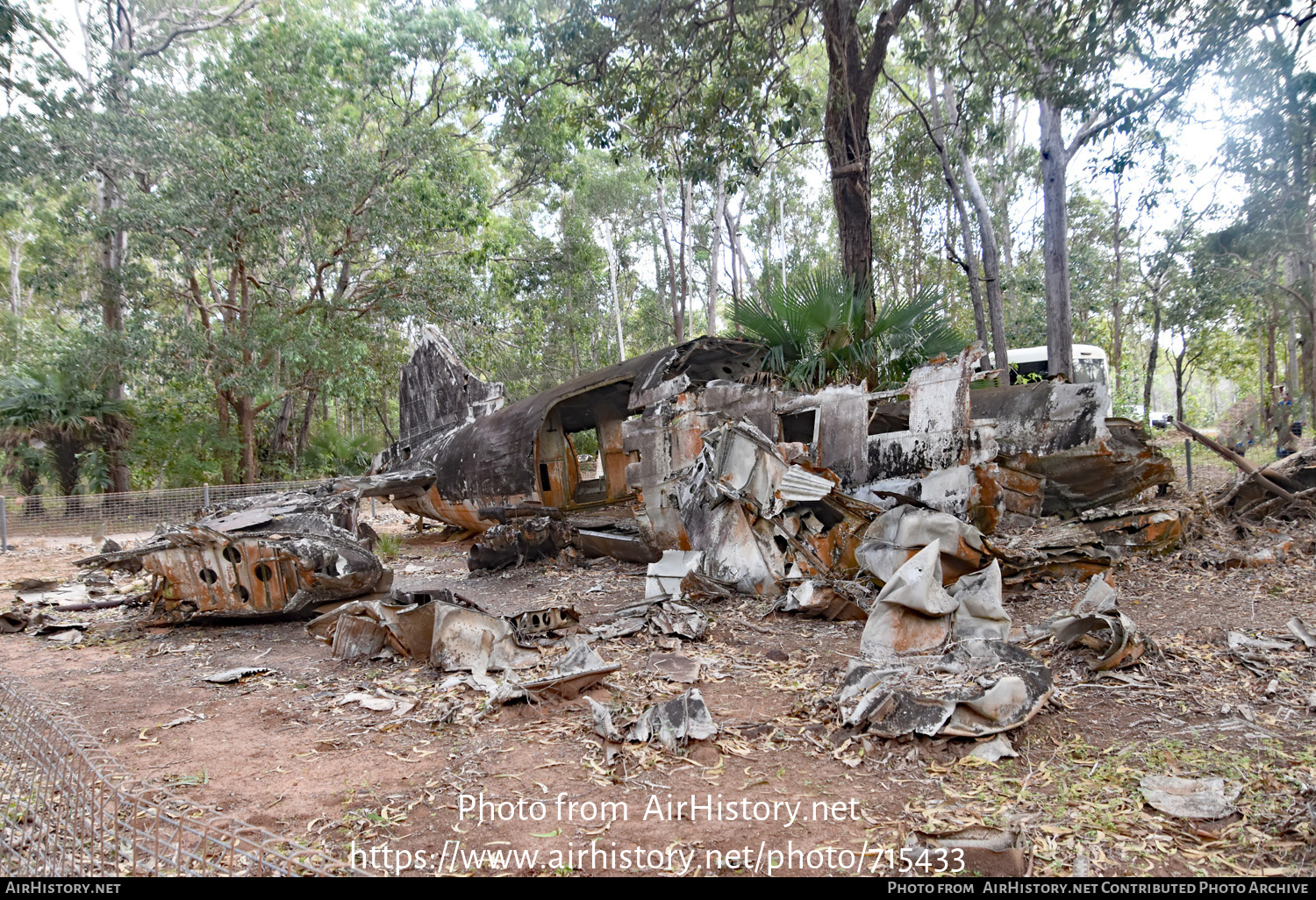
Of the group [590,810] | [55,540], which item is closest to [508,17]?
[590,810]

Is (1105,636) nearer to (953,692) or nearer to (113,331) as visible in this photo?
(953,692)

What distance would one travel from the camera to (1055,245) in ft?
40.6

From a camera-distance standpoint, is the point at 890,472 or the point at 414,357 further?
the point at 414,357

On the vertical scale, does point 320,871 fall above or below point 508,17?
below

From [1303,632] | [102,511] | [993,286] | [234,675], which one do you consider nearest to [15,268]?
[102,511]

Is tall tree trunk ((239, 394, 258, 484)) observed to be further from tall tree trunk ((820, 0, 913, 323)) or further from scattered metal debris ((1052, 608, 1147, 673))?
scattered metal debris ((1052, 608, 1147, 673))

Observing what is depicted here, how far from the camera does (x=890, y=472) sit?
726 cm

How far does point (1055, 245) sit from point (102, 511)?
18.4 m

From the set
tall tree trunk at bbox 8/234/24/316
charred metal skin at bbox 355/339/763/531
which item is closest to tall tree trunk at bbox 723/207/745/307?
charred metal skin at bbox 355/339/763/531

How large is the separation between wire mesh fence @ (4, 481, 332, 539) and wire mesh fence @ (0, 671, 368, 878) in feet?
39.7

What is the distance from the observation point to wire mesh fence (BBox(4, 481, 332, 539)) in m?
14.7

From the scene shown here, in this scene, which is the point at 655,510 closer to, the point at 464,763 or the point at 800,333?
the point at 800,333

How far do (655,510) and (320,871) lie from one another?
617cm

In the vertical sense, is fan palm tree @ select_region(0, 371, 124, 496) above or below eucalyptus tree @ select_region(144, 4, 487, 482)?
below
